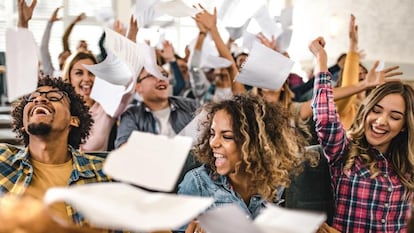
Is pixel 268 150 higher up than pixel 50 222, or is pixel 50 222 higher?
pixel 50 222

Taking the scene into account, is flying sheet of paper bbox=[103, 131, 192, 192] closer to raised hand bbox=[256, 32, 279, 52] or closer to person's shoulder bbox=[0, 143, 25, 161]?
person's shoulder bbox=[0, 143, 25, 161]

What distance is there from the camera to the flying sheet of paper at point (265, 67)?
1794mm

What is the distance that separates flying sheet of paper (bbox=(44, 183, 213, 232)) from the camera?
47cm

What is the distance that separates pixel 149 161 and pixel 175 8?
5.70 ft

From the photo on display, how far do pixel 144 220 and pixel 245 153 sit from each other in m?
1.02

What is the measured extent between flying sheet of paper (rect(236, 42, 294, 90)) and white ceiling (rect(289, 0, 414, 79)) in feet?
8.62

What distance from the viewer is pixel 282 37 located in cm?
297

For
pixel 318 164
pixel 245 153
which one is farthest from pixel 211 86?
pixel 245 153

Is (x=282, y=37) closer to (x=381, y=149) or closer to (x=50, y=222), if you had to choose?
(x=381, y=149)

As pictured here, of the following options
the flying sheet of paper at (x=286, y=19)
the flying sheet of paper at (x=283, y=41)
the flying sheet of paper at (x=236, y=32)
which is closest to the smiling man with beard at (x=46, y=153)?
the flying sheet of paper at (x=236, y=32)

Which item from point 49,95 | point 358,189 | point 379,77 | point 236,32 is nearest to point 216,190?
point 358,189

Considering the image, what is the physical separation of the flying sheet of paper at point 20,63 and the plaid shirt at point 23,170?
258 mm

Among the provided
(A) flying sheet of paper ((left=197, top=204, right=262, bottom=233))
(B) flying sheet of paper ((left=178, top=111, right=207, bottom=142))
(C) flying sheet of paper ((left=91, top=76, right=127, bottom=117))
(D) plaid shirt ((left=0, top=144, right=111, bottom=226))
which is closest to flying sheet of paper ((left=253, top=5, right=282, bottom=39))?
(C) flying sheet of paper ((left=91, top=76, right=127, bottom=117))

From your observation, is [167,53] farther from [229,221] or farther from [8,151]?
[229,221]
